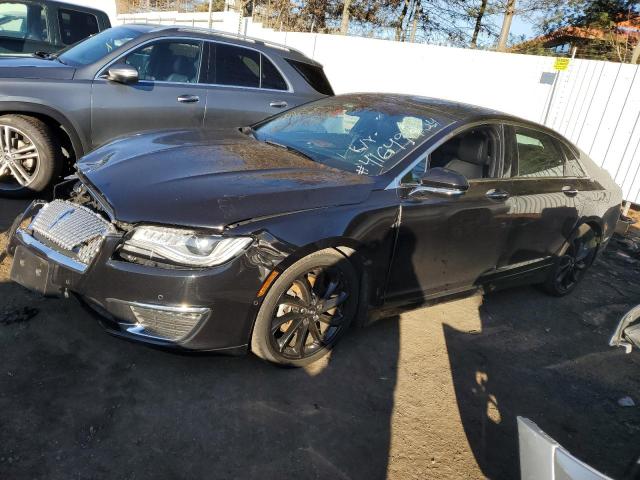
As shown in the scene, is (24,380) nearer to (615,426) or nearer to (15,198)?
(15,198)

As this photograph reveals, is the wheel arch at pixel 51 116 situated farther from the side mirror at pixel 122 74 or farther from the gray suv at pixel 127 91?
the side mirror at pixel 122 74

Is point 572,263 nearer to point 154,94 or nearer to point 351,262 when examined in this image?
point 351,262

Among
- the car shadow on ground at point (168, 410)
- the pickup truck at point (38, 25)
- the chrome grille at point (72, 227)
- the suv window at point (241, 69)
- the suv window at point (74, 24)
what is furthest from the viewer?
the suv window at point (74, 24)

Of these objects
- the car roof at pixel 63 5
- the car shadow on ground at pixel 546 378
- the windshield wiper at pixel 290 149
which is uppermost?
the car roof at pixel 63 5

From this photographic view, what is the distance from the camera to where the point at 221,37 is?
18.1 feet

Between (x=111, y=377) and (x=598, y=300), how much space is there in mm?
4601

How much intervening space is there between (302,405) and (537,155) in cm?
288

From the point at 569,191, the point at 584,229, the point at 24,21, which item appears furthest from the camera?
the point at 24,21

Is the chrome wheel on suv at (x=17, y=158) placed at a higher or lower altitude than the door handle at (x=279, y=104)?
lower

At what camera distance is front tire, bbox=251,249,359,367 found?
275cm

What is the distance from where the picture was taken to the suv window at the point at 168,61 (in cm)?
501

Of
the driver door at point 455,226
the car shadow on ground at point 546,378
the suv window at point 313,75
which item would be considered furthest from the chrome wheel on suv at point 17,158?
the car shadow on ground at point 546,378

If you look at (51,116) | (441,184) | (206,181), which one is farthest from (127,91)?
(441,184)

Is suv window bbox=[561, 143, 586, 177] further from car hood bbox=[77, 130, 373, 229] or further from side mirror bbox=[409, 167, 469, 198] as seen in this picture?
car hood bbox=[77, 130, 373, 229]
